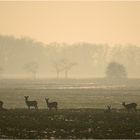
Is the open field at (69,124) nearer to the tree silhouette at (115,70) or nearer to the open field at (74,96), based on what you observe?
the open field at (74,96)

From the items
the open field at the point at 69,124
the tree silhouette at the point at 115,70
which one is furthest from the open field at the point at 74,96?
the tree silhouette at the point at 115,70

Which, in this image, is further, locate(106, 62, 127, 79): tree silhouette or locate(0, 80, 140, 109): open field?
locate(106, 62, 127, 79): tree silhouette

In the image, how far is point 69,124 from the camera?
4078 centimetres

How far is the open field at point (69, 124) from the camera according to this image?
3650 centimetres

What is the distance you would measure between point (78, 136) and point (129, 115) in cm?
1085

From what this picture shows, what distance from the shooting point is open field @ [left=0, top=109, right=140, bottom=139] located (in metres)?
36.5

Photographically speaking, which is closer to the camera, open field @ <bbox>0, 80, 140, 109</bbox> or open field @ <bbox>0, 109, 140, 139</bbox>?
open field @ <bbox>0, 109, 140, 139</bbox>

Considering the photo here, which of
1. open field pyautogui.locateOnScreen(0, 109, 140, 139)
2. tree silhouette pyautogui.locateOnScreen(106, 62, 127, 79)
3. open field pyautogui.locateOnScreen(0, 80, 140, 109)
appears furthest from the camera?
tree silhouette pyautogui.locateOnScreen(106, 62, 127, 79)

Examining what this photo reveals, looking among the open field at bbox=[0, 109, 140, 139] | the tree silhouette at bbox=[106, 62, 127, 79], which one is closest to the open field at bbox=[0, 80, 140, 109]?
the open field at bbox=[0, 109, 140, 139]

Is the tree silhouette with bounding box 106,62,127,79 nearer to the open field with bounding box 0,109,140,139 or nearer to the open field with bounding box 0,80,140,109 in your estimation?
the open field with bounding box 0,80,140,109

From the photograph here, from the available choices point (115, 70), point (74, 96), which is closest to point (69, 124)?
point (74, 96)

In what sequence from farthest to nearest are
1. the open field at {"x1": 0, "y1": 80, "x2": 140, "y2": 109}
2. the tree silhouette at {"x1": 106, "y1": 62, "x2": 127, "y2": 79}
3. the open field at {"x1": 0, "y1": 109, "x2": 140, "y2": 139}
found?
the tree silhouette at {"x1": 106, "y1": 62, "x2": 127, "y2": 79}
the open field at {"x1": 0, "y1": 80, "x2": 140, "y2": 109}
the open field at {"x1": 0, "y1": 109, "x2": 140, "y2": 139}

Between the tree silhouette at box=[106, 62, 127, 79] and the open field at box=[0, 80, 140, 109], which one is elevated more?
→ the tree silhouette at box=[106, 62, 127, 79]

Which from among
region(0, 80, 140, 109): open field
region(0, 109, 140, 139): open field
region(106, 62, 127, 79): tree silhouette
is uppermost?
region(106, 62, 127, 79): tree silhouette
